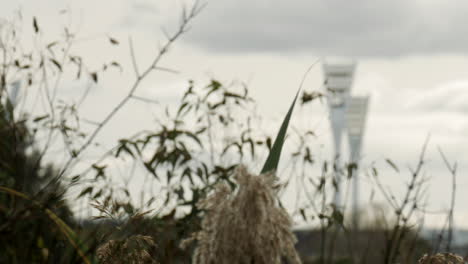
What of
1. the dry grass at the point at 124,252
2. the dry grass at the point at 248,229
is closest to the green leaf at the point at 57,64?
the dry grass at the point at 124,252

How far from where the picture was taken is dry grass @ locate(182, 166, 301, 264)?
1429 mm

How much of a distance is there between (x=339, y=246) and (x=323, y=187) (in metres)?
13.0

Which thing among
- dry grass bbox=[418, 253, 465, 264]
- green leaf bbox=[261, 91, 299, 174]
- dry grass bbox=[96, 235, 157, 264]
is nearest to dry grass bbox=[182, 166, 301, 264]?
green leaf bbox=[261, 91, 299, 174]

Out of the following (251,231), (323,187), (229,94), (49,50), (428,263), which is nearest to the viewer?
(251,231)

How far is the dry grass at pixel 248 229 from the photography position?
1.43 metres

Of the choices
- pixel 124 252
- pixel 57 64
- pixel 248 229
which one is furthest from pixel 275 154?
pixel 57 64

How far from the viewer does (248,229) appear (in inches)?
56.8

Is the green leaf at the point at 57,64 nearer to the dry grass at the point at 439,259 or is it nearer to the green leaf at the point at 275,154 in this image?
the green leaf at the point at 275,154

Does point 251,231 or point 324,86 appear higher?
A: point 324,86

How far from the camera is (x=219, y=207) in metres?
1.50

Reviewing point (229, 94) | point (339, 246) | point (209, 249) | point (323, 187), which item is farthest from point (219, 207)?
point (339, 246)

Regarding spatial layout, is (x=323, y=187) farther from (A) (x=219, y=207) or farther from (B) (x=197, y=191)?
(A) (x=219, y=207)

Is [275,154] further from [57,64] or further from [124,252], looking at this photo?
[57,64]

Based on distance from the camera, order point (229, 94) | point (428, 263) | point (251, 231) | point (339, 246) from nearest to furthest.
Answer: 1. point (251, 231)
2. point (428, 263)
3. point (229, 94)
4. point (339, 246)
